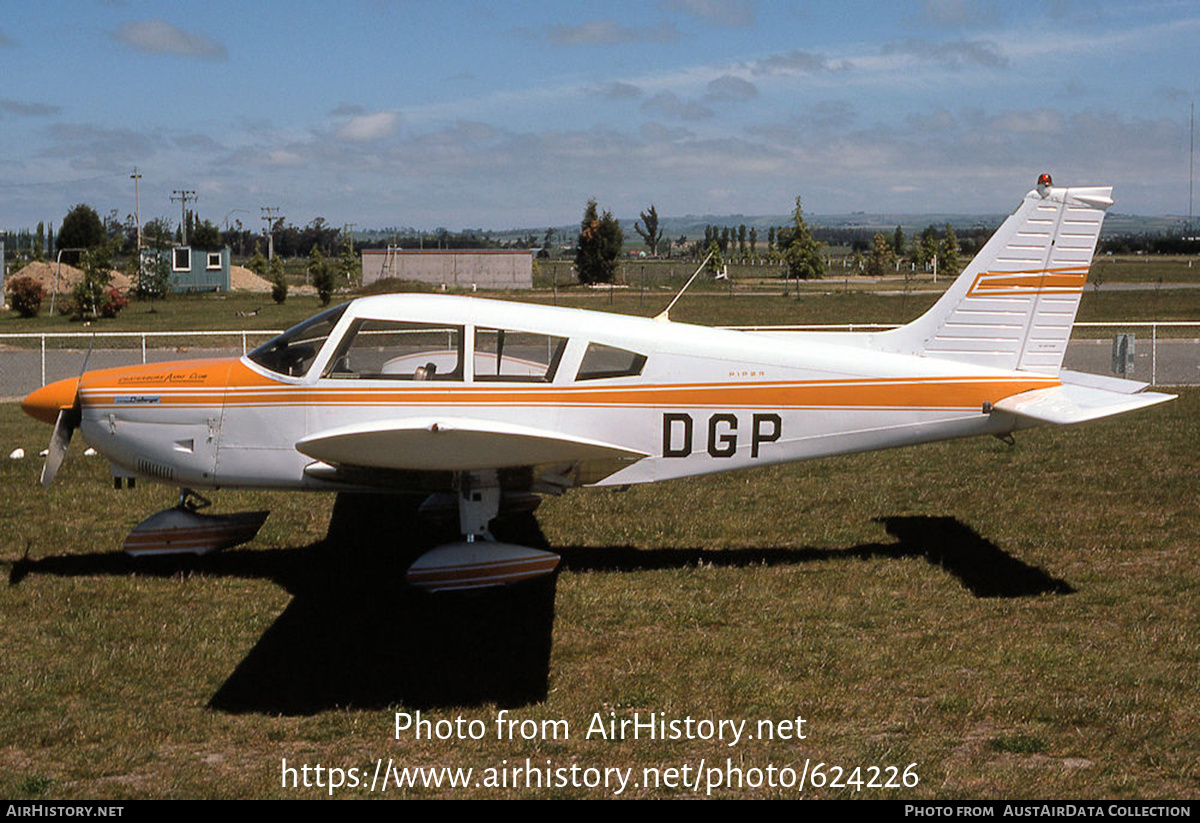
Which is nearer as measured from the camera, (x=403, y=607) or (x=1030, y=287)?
(x=403, y=607)

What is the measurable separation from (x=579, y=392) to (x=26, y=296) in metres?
45.6

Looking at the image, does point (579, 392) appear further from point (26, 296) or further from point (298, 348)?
point (26, 296)

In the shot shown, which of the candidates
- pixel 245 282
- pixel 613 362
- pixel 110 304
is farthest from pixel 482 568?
pixel 245 282

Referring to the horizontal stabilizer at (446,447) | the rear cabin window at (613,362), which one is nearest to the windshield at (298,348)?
the horizontal stabilizer at (446,447)

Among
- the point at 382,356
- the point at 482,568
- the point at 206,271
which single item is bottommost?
the point at 482,568

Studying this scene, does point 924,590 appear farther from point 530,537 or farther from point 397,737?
point 397,737

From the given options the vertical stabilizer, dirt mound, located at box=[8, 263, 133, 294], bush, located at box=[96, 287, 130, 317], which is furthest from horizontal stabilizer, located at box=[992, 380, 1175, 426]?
dirt mound, located at box=[8, 263, 133, 294]

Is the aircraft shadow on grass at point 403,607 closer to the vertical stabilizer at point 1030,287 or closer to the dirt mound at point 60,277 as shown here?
the vertical stabilizer at point 1030,287

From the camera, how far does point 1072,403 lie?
809 centimetres

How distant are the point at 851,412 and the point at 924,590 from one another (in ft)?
4.73

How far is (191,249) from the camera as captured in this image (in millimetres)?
71375

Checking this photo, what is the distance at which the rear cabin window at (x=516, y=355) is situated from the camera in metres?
8.15

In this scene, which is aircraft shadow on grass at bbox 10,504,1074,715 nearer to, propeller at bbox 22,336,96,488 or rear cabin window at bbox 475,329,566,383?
propeller at bbox 22,336,96,488
